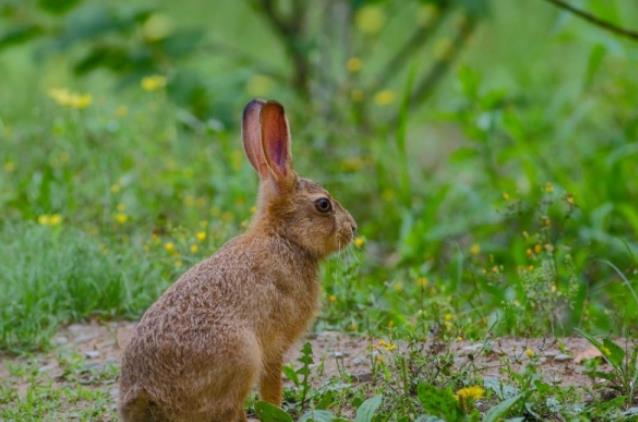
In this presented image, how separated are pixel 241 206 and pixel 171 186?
393 mm

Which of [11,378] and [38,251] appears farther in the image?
[38,251]

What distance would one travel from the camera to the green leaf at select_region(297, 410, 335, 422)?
4.44 m

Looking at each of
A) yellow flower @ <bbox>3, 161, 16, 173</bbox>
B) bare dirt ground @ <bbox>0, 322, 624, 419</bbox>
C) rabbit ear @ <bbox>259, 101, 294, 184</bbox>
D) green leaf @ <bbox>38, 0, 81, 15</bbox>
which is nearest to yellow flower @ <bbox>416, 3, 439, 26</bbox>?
green leaf @ <bbox>38, 0, 81, 15</bbox>

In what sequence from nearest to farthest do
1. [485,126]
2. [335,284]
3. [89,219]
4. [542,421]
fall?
[542,421] < [335,284] < [89,219] < [485,126]

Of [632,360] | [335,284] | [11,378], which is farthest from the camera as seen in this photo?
[335,284]

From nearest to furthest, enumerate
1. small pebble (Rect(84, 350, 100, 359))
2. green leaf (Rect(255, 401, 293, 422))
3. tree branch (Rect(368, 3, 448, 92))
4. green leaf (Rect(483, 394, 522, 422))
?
green leaf (Rect(483, 394, 522, 422)), green leaf (Rect(255, 401, 293, 422)), small pebble (Rect(84, 350, 100, 359)), tree branch (Rect(368, 3, 448, 92))

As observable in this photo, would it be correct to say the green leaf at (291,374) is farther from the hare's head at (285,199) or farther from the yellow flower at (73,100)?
the yellow flower at (73,100)

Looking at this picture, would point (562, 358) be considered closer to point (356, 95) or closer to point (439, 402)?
point (439, 402)

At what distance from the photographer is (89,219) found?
6895 mm

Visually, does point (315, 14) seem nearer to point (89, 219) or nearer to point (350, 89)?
point (350, 89)

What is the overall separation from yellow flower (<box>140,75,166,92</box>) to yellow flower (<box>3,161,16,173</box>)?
973mm

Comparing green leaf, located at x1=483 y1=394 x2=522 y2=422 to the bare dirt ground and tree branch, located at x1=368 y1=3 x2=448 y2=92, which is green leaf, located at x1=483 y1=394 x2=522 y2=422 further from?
tree branch, located at x1=368 y1=3 x2=448 y2=92

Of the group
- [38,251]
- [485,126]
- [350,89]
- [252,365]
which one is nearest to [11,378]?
[38,251]

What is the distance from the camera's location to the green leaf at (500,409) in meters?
4.27
